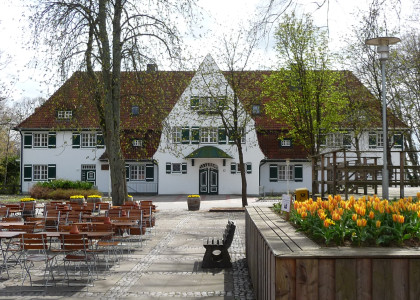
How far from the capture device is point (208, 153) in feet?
141

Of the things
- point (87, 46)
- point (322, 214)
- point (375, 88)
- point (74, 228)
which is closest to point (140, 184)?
point (375, 88)

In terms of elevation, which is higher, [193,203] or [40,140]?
[40,140]

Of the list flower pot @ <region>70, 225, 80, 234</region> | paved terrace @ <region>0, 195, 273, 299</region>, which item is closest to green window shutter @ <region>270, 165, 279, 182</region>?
paved terrace @ <region>0, 195, 273, 299</region>

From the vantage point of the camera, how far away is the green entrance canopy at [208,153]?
140ft

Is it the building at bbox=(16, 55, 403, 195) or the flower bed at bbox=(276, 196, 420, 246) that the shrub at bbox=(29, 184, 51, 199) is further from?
the flower bed at bbox=(276, 196, 420, 246)

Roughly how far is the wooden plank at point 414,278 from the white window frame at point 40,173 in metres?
43.3

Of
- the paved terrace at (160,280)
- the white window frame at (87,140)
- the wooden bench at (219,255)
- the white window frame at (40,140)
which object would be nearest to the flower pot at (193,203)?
the paved terrace at (160,280)

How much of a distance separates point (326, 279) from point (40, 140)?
1717 inches

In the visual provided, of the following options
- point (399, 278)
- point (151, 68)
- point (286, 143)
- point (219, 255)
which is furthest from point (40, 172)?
point (399, 278)

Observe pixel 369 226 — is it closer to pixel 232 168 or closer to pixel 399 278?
pixel 399 278

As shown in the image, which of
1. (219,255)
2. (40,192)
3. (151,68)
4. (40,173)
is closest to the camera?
(219,255)

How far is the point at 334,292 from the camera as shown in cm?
533

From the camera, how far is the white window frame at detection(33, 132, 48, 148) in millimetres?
46344

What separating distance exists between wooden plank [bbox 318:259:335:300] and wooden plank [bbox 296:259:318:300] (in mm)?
42
